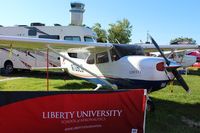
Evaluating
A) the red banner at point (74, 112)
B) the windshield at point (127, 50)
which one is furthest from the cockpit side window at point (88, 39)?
the red banner at point (74, 112)

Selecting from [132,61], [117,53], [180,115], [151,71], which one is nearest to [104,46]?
[117,53]

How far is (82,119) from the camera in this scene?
5855 mm

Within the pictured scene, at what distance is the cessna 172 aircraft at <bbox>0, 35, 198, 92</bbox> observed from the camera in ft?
32.7

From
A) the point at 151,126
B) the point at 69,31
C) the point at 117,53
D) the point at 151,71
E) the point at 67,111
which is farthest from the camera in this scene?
the point at 69,31

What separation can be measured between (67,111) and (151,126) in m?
3.32

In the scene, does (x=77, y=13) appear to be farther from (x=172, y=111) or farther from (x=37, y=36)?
(x=172, y=111)

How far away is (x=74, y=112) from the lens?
19.1 feet

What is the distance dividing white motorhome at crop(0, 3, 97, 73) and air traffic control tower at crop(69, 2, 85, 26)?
429 cm

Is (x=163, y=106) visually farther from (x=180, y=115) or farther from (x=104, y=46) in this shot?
(x=104, y=46)

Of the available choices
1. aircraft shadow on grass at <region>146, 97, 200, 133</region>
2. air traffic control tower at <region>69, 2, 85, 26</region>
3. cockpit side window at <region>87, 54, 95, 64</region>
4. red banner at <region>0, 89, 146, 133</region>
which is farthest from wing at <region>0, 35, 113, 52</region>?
air traffic control tower at <region>69, 2, 85, 26</region>

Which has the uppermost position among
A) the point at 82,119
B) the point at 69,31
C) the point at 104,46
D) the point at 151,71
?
the point at 69,31

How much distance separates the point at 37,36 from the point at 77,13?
670cm

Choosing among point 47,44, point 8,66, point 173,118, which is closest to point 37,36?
point 8,66

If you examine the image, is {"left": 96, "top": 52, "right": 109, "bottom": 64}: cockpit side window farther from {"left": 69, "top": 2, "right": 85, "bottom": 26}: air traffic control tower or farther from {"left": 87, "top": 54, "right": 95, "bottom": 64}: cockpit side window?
{"left": 69, "top": 2, "right": 85, "bottom": 26}: air traffic control tower
